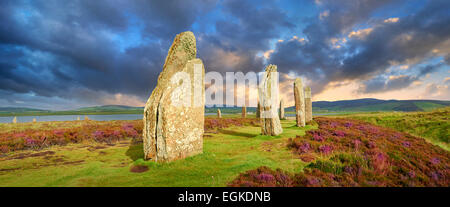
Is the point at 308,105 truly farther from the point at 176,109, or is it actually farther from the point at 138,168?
the point at 138,168

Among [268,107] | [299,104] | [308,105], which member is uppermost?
[299,104]

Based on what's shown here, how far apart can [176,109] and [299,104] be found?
1325 centimetres

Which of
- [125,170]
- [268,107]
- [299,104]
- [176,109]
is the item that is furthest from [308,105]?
[125,170]

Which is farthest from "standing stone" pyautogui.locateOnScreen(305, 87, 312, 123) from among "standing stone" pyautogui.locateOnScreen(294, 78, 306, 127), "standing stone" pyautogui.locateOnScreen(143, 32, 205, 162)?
"standing stone" pyautogui.locateOnScreen(143, 32, 205, 162)

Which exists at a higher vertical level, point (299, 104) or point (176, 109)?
point (299, 104)

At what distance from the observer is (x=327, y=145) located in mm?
7480

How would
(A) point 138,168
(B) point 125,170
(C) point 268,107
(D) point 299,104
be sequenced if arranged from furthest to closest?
(D) point 299,104 < (C) point 268,107 < (A) point 138,168 < (B) point 125,170

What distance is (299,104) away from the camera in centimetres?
1617

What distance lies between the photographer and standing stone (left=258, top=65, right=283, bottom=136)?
10977mm

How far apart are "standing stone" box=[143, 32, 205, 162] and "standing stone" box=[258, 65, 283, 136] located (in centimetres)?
513

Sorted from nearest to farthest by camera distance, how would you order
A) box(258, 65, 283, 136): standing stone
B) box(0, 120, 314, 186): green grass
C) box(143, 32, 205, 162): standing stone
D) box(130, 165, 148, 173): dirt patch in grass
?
box(0, 120, 314, 186): green grass → box(130, 165, 148, 173): dirt patch in grass → box(143, 32, 205, 162): standing stone → box(258, 65, 283, 136): standing stone

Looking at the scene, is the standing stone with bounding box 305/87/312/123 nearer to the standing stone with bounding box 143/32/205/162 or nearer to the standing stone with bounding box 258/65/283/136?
the standing stone with bounding box 258/65/283/136

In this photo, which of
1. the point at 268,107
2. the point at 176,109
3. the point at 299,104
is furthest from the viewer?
the point at 299,104
